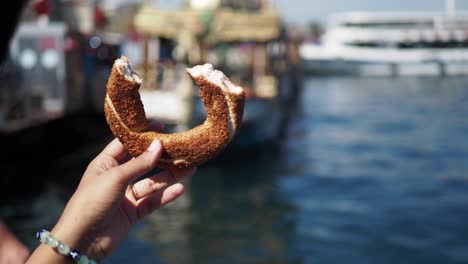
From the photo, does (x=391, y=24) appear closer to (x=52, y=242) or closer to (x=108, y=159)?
(x=108, y=159)

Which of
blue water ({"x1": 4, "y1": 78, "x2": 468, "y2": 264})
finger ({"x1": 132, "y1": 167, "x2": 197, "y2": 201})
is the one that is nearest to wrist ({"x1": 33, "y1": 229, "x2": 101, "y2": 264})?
finger ({"x1": 132, "y1": 167, "x2": 197, "y2": 201})

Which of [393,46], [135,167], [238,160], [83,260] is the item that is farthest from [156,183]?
[393,46]

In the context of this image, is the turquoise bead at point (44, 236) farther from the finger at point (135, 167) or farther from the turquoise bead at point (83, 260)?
the finger at point (135, 167)

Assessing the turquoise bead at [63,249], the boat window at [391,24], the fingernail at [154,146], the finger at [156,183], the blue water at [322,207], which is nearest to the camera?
the turquoise bead at [63,249]

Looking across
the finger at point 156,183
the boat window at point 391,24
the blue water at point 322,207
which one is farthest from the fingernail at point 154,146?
the boat window at point 391,24

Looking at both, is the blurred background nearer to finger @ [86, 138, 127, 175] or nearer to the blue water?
the blue water

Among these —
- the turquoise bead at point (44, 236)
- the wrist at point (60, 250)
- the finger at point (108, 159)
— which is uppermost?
the finger at point (108, 159)
